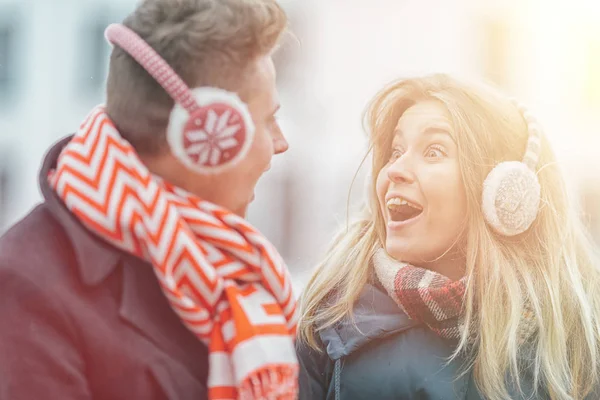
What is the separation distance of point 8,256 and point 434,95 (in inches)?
34.2

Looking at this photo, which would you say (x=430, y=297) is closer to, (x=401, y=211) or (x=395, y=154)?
(x=401, y=211)

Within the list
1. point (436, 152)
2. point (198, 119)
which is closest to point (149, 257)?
point (198, 119)

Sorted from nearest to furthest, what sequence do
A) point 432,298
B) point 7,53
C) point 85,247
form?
1. point 85,247
2. point 432,298
3. point 7,53

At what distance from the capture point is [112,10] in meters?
1.54

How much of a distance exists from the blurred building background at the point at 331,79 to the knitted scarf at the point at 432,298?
222 mm

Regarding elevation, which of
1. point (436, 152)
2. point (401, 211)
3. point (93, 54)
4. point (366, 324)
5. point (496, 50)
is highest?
point (93, 54)

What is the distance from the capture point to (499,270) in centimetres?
158

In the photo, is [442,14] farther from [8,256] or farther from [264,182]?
[8,256]

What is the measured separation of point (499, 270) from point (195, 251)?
676 millimetres

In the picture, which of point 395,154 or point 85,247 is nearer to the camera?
point 85,247

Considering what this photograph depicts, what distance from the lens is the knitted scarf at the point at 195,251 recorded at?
1.20 metres

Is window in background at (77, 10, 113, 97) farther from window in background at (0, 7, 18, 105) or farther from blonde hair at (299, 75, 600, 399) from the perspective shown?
blonde hair at (299, 75, 600, 399)

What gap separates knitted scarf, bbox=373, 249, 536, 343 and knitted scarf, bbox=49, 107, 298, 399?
1.16 ft

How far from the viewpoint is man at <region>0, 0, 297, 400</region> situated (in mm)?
1165
